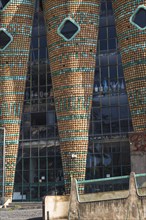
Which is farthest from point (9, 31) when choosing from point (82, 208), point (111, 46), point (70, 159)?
point (82, 208)

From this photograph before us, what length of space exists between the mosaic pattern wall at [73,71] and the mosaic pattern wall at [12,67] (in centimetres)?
199

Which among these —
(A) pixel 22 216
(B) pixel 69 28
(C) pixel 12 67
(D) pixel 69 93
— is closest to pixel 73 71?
(D) pixel 69 93

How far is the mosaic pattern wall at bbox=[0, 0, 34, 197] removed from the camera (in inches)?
1073

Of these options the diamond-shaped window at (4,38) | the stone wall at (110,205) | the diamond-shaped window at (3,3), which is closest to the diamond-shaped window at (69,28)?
the diamond-shaped window at (4,38)

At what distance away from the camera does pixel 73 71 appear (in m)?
26.2

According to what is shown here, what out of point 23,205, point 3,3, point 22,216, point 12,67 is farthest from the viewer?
point 3,3

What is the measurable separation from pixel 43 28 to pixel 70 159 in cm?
1050

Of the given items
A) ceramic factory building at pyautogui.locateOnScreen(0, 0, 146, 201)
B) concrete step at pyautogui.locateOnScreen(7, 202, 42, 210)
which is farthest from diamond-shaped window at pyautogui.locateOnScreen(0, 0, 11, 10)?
concrete step at pyautogui.locateOnScreen(7, 202, 42, 210)

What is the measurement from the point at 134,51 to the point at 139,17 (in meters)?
2.26

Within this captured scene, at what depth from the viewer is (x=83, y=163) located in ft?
83.9

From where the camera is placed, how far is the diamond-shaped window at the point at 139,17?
2554 centimetres

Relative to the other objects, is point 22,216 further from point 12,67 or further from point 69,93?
point 12,67

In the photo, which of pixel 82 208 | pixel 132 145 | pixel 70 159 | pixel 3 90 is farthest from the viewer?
pixel 3 90

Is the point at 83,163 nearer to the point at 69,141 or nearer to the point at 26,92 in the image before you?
the point at 69,141
